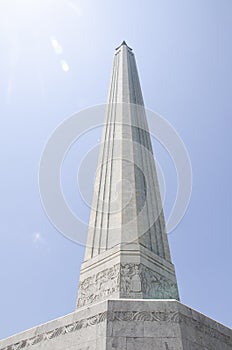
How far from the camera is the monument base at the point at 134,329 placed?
611 centimetres

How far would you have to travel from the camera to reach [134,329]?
6.29 meters

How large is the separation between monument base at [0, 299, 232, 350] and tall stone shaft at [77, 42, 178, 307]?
1.62 meters

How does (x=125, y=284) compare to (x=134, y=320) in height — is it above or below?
above

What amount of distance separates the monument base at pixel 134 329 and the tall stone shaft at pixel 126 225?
1.62 metres

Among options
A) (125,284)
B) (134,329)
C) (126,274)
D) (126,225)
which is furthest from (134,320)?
(126,225)

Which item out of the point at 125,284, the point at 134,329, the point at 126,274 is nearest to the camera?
the point at 134,329

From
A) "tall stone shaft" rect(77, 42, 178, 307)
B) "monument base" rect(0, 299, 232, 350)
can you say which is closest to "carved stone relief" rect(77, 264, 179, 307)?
"tall stone shaft" rect(77, 42, 178, 307)

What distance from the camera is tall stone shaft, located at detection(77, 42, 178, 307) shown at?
876cm

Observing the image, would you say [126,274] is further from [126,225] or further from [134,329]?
[134,329]

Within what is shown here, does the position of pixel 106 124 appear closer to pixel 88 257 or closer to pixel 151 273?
pixel 88 257

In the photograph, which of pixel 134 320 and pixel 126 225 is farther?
pixel 126 225

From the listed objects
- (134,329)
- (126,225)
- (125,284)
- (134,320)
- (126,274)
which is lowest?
(134,329)

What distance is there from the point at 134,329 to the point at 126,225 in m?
3.86

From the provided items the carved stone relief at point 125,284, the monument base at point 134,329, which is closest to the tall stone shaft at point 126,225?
the carved stone relief at point 125,284
